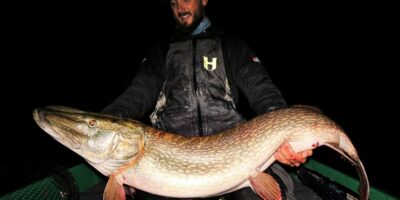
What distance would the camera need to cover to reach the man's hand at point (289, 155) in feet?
6.48

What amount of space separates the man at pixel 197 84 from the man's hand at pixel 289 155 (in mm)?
400

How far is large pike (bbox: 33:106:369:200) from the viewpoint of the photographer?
193 cm

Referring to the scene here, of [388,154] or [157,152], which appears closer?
[157,152]

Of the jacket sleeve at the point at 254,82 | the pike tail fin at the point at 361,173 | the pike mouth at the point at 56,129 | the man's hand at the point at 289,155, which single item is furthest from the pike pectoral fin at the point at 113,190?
the pike tail fin at the point at 361,173

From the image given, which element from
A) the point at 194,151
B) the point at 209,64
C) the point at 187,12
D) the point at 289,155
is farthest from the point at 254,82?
the point at 187,12

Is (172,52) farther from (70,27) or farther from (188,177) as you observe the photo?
(70,27)

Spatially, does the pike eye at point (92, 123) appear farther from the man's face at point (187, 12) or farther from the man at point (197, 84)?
the man's face at point (187, 12)

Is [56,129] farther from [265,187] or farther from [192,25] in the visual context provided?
[192,25]

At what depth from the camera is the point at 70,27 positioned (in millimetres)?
38406

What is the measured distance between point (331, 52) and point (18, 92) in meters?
24.8

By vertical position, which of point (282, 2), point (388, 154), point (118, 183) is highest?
point (282, 2)

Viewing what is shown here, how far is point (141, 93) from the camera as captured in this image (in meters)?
2.85

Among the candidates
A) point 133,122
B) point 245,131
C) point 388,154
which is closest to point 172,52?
point 133,122

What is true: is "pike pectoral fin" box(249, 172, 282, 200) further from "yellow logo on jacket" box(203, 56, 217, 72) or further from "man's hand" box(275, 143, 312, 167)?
"yellow logo on jacket" box(203, 56, 217, 72)
